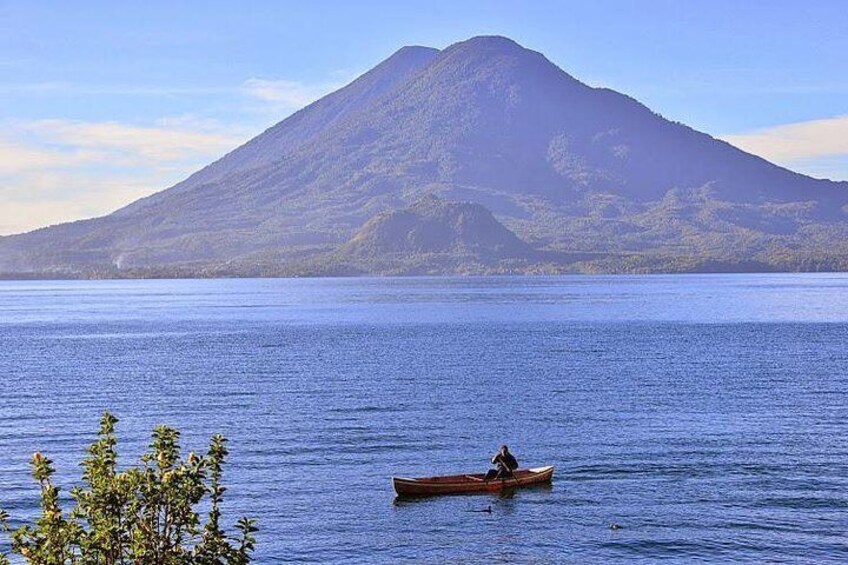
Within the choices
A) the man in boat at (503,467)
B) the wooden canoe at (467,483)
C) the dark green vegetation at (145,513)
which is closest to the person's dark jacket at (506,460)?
the man in boat at (503,467)

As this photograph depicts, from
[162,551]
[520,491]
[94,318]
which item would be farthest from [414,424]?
[94,318]

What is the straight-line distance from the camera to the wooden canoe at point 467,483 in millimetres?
47469

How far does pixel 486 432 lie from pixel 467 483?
15.6 meters

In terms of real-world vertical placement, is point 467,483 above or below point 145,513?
below

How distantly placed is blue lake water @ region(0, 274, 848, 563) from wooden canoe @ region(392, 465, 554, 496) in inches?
25.5

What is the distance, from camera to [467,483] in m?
49.2

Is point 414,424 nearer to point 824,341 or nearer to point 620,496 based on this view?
point 620,496

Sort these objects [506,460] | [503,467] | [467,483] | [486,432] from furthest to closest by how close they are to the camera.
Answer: [486,432], [506,460], [503,467], [467,483]

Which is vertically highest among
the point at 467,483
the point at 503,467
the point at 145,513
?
the point at 145,513

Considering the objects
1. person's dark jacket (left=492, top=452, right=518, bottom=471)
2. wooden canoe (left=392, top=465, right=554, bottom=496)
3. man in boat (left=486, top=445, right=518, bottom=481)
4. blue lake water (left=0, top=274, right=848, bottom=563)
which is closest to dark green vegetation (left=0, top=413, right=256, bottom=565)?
blue lake water (left=0, top=274, right=848, bottom=563)

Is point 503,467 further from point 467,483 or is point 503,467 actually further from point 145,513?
point 145,513

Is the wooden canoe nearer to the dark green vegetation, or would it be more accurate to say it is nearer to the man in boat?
the man in boat

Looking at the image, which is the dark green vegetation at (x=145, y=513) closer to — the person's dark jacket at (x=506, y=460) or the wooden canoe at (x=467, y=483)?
the wooden canoe at (x=467, y=483)

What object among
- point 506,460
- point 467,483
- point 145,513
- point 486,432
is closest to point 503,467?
point 506,460
